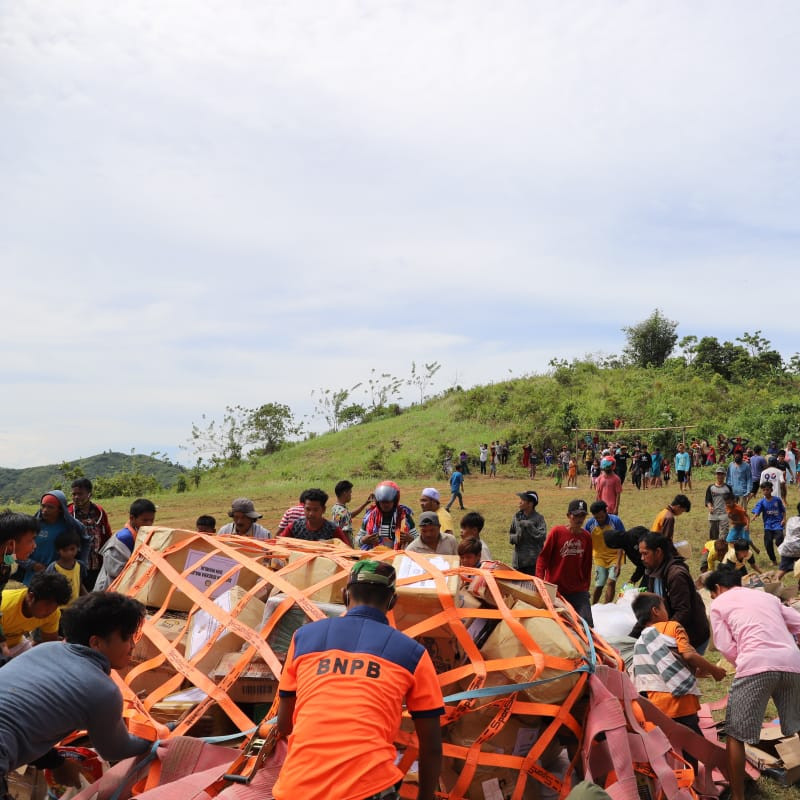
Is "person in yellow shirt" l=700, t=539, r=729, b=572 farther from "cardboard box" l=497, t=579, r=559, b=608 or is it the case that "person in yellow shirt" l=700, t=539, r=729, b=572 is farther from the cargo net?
"cardboard box" l=497, t=579, r=559, b=608

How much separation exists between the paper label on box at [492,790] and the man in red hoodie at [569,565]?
327cm

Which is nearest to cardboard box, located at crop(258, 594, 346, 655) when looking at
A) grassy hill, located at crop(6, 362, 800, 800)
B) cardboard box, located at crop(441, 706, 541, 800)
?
cardboard box, located at crop(441, 706, 541, 800)

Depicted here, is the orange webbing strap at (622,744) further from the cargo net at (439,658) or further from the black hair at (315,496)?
the black hair at (315,496)

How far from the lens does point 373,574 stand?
8.45 ft

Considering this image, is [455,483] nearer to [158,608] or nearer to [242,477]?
[158,608]

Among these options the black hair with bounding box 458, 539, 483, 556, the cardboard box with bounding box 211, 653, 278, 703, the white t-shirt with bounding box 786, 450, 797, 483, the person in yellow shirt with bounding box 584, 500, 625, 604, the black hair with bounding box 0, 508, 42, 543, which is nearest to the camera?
the cardboard box with bounding box 211, 653, 278, 703

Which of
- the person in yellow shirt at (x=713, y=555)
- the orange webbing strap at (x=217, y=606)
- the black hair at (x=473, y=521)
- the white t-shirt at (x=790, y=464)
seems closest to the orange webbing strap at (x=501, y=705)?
the orange webbing strap at (x=217, y=606)

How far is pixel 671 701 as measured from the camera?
406 cm

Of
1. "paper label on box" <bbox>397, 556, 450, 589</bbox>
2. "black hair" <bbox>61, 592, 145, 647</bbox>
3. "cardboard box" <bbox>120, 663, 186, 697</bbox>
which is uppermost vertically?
"black hair" <bbox>61, 592, 145, 647</bbox>

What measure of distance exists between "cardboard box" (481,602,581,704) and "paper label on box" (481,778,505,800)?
39cm

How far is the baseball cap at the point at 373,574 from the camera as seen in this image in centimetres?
256

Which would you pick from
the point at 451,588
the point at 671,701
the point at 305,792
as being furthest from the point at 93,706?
the point at 671,701

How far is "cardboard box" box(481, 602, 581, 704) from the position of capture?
11.0ft

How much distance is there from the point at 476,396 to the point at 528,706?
3991 centimetres
